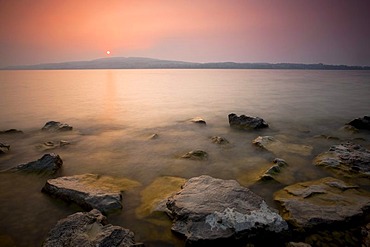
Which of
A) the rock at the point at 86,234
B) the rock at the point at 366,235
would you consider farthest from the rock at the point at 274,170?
the rock at the point at 86,234

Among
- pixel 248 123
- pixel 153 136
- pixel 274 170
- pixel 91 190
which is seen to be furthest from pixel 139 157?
pixel 248 123

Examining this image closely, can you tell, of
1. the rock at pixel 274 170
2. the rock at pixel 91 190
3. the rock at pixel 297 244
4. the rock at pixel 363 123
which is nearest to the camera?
the rock at pixel 297 244

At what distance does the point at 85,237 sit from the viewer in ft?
12.2

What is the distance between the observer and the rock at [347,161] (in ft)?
21.0

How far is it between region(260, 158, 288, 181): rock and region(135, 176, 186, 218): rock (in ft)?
6.78

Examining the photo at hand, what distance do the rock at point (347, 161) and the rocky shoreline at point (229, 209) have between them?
0.02 meters

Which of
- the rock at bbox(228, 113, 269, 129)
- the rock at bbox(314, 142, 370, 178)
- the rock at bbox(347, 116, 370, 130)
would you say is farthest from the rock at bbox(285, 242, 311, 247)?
the rock at bbox(347, 116, 370, 130)

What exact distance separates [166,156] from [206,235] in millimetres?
4485

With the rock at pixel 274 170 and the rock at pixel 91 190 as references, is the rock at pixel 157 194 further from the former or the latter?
the rock at pixel 274 170

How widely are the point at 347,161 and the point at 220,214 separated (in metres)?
4.83

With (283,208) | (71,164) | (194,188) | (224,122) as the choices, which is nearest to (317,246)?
(283,208)

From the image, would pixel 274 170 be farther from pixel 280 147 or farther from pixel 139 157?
pixel 139 157

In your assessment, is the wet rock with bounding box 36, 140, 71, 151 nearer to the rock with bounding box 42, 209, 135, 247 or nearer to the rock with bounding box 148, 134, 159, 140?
the rock with bounding box 148, 134, 159, 140

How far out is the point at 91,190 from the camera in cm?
531
